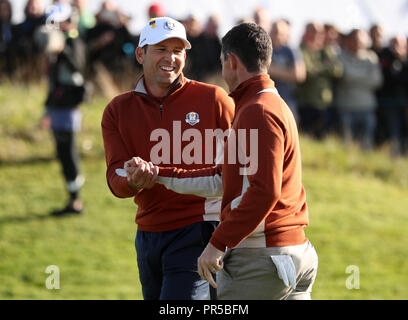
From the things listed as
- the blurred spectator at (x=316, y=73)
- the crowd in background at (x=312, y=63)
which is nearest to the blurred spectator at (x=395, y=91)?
the crowd in background at (x=312, y=63)

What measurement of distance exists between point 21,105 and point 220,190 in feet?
28.1

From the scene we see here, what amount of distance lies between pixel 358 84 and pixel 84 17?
415 centimetres

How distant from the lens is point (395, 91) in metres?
12.0

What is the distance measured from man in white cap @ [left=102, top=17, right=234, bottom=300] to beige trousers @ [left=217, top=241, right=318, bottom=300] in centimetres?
49

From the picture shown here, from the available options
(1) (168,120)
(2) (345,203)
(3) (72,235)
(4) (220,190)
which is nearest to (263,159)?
(4) (220,190)

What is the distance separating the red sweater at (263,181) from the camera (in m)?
3.50

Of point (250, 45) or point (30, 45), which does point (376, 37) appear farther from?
point (250, 45)

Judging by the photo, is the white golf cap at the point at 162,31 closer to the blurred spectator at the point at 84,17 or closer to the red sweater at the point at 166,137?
the red sweater at the point at 166,137

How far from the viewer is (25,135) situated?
11.5 meters

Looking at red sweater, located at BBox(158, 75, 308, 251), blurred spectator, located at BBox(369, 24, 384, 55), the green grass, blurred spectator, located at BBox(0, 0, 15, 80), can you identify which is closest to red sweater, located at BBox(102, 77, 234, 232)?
red sweater, located at BBox(158, 75, 308, 251)

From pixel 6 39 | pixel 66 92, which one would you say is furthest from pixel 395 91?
pixel 6 39

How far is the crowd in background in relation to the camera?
1095 cm

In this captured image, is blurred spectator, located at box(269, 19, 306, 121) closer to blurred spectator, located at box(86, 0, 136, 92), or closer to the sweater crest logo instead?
blurred spectator, located at box(86, 0, 136, 92)
